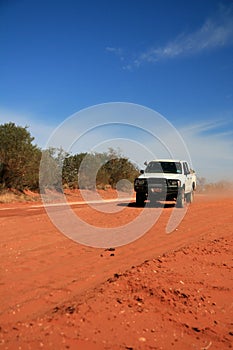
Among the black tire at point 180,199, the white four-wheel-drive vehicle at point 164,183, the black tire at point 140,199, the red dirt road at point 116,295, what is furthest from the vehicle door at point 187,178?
the red dirt road at point 116,295

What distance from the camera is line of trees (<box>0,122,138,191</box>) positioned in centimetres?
2223

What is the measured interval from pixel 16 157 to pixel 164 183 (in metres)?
12.4

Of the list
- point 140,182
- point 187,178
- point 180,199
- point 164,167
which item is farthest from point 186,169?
point 140,182

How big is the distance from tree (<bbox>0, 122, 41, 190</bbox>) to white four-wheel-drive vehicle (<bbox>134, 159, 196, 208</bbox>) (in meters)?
10.8

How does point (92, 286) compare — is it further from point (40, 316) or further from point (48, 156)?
point (48, 156)

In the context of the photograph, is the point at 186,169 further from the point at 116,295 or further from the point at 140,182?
the point at 116,295

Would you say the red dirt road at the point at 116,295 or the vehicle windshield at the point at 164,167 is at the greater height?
the vehicle windshield at the point at 164,167

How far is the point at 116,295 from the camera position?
12.7ft

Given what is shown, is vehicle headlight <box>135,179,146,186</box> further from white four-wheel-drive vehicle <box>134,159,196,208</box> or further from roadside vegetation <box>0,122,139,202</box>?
roadside vegetation <box>0,122,139,202</box>

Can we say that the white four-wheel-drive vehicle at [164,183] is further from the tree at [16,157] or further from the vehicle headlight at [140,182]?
the tree at [16,157]

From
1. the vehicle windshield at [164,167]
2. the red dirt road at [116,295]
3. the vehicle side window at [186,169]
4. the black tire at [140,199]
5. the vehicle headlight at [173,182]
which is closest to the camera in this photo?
the red dirt road at [116,295]

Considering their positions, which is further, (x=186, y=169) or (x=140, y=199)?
(x=186, y=169)

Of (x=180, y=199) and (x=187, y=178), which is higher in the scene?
(x=187, y=178)

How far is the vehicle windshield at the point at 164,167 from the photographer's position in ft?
48.6
